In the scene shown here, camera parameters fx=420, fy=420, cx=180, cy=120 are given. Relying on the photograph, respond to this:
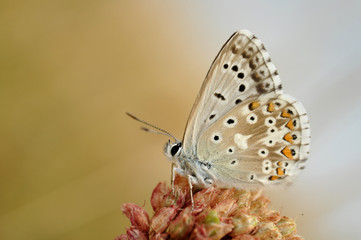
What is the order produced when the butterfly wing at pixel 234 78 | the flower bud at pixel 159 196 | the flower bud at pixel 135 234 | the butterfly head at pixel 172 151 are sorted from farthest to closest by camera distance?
the butterfly head at pixel 172 151 < the butterfly wing at pixel 234 78 < the flower bud at pixel 159 196 < the flower bud at pixel 135 234

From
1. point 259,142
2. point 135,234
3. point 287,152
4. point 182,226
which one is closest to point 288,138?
point 287,152

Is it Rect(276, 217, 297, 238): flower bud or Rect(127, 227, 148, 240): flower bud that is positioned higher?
Rect(127, 227, 148, 240): flower bud

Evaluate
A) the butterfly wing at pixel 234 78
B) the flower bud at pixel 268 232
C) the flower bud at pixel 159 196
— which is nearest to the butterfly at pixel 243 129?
the butterfly wing at pixel 234 78

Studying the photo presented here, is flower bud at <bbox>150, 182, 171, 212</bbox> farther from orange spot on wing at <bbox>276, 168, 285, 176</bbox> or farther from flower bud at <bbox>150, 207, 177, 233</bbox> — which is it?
orange spot on wing at <bbox>276, 168, 285, 176</bbox>

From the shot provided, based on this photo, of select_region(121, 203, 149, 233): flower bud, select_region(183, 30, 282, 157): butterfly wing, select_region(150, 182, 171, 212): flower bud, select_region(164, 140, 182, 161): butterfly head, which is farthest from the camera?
select_region(164, 140, 182, 161): butterfly head

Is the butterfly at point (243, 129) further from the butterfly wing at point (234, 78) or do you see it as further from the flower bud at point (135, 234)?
the flower bud at point (135, 234)

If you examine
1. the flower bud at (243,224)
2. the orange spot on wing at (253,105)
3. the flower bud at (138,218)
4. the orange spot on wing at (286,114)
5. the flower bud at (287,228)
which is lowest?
the flower bud at (287,228)

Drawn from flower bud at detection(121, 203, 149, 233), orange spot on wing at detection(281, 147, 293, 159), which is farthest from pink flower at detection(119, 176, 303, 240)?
orange spot on wing at detection(281, 147, 293, 159)

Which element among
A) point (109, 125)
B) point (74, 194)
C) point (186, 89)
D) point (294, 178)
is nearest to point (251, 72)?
point (294, 178)

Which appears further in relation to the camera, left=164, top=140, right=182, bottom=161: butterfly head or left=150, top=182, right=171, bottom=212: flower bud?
left=164, top=140, right=182, bottom=161: butterfly head

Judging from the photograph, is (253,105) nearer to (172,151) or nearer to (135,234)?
(172,151)
